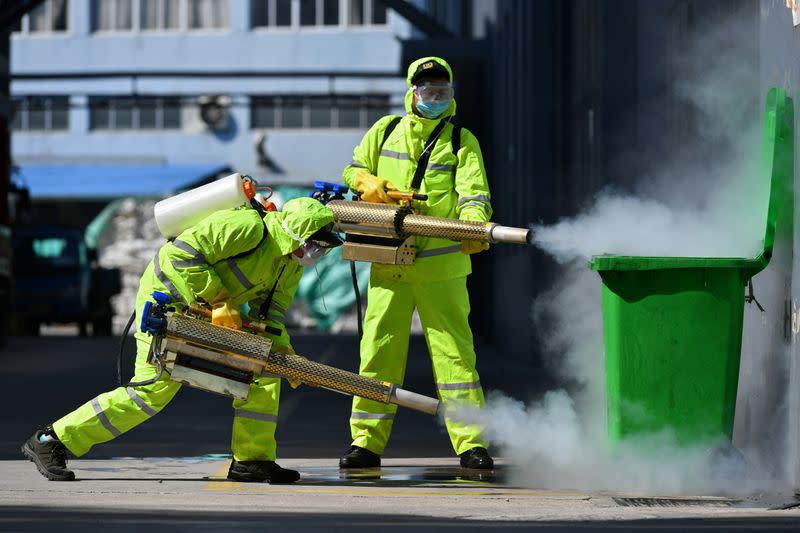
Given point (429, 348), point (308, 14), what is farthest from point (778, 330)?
point (308, 14)

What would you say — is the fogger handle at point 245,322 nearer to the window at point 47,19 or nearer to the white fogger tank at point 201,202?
Answer: the white fogger tank at point 201,202

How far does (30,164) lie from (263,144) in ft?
20.6

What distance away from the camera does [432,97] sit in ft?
26.3

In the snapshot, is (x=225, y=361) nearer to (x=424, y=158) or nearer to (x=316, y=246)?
(x=316, y=246)

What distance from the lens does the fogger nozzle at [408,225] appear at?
24.2ft

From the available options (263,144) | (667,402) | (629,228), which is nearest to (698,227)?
(629,228)

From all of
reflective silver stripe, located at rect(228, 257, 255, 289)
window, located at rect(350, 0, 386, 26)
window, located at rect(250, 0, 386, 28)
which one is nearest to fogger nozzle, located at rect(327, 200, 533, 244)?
reflective silver stripe, located at rect(228, 257, 255, 289)

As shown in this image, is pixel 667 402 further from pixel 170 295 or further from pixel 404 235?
pixel 170 295

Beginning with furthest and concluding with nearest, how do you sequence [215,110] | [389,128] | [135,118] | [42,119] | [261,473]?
[42,119] < [135,118] < [215,110] < [389,128] < [261,473]

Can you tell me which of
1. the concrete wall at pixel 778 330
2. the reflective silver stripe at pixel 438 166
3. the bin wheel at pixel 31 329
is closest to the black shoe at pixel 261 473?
the reflective silver stripe at pixel 438 166

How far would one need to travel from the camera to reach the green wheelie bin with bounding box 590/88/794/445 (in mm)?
7000

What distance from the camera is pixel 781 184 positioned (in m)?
7.16

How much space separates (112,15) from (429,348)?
39.0m

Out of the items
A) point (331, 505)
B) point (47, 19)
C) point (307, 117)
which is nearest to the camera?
point (331, 505)
